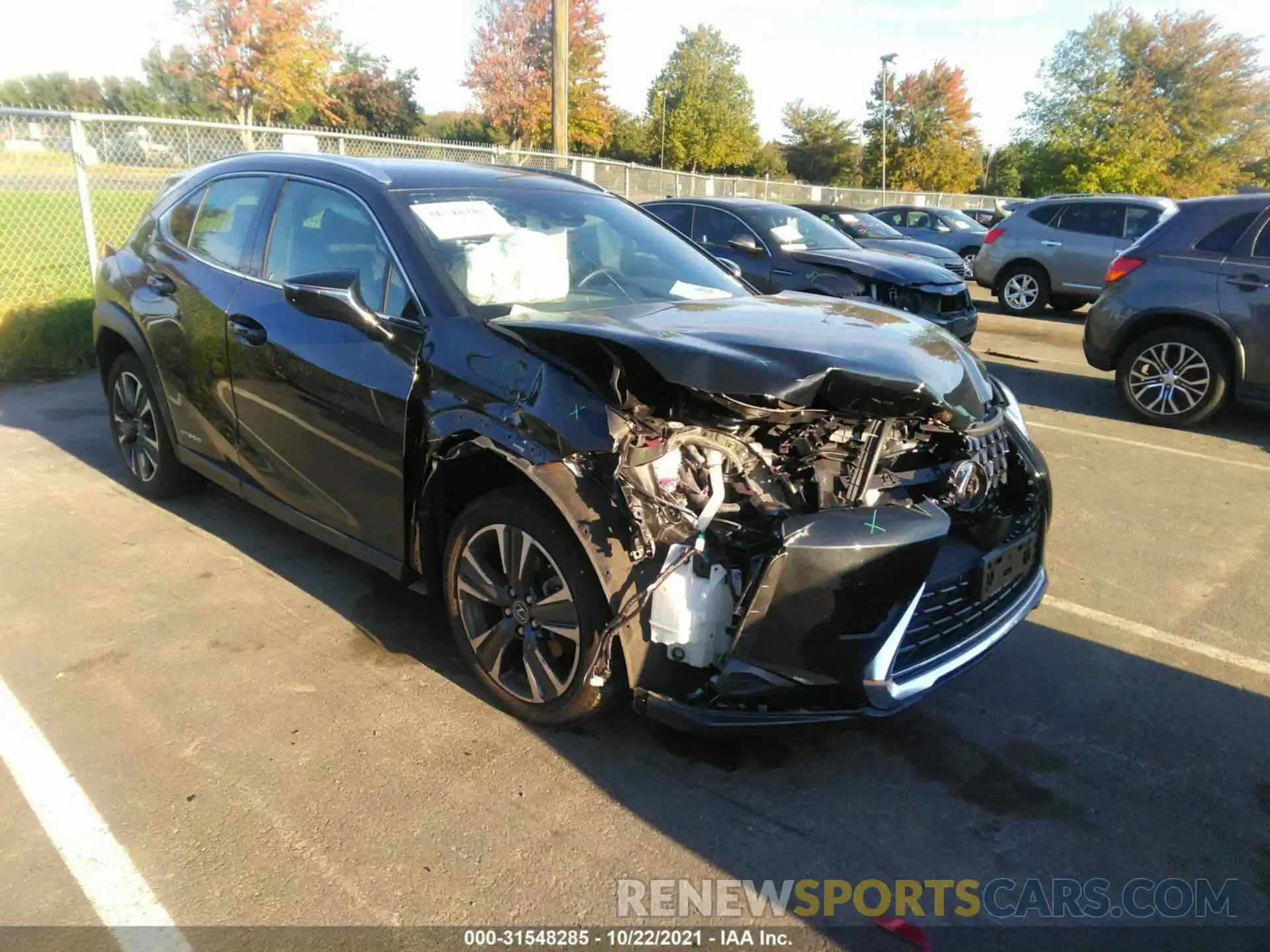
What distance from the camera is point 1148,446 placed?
6.79m

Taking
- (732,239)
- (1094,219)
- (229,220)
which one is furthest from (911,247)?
(229,220)

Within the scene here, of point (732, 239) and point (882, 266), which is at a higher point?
point (732, 239)

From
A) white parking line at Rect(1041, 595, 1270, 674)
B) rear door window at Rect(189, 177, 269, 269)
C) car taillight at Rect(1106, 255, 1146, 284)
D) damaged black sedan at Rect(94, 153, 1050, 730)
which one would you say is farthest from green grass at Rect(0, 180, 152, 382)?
car taillight at Rect(1106, 255, 1146, 284)

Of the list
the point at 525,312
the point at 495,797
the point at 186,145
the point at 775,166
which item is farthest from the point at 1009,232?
the point at 775,166

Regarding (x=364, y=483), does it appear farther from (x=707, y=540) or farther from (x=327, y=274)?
(x=707, y=540)

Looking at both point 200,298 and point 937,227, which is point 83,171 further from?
point 937,227

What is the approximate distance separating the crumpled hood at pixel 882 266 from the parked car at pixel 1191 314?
5.55 feet

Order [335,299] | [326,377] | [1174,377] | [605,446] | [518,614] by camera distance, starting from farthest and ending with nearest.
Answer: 1. [1174,377]
2. [326,377]
3. [335,299]
4. [518,614]
5. [605,446]

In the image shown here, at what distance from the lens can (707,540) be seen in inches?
102

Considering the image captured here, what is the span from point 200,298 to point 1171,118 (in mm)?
50619

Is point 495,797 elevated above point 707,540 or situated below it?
below

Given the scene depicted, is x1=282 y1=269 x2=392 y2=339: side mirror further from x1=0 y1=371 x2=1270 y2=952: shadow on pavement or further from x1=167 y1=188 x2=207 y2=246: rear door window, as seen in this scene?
x1=167 y1=188 x2=207 y2=246: rear door window

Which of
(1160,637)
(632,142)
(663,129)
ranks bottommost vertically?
(1160,637)

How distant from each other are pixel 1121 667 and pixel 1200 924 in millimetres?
1391
